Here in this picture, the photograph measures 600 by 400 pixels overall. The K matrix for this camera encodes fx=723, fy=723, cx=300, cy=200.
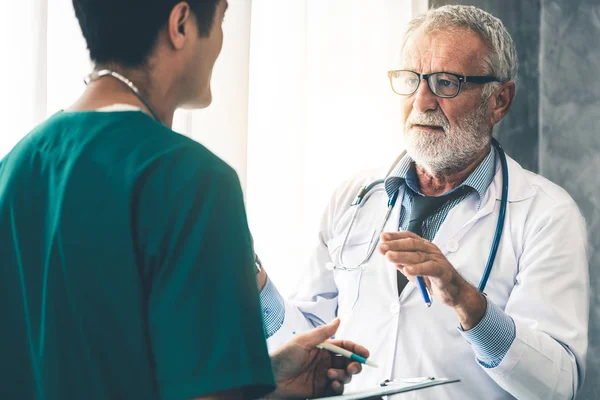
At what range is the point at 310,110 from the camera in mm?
2139

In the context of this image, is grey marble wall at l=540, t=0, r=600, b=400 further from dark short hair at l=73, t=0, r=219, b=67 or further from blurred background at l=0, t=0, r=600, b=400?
dark short hair at l=73, t=0, r=219, b=67

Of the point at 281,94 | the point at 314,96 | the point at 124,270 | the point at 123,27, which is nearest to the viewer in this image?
the point at 124,270

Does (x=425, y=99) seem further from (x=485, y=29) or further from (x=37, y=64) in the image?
(x=37, y=64)

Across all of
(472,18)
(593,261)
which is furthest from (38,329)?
(593,261)

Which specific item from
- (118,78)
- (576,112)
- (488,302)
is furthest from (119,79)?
(576,112)

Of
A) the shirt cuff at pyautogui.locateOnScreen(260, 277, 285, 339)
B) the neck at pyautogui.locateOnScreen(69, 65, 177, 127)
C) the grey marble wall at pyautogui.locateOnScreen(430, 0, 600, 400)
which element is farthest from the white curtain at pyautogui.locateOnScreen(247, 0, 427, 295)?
the neck at pyautogui.locateOnScreen(69, 65, 177, 127)

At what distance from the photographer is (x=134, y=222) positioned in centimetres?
74

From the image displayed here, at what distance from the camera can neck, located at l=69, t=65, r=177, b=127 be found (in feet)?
2.73

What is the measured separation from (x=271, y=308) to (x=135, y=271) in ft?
3.45

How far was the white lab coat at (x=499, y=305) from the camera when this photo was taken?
1588 mm

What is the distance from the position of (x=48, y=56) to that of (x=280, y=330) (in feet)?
2.80

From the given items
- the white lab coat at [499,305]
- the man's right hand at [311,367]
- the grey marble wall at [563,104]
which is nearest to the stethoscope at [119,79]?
the man's right hand at [311,367]

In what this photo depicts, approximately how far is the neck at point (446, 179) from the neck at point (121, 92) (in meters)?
1.19

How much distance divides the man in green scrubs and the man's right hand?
0.48 m
